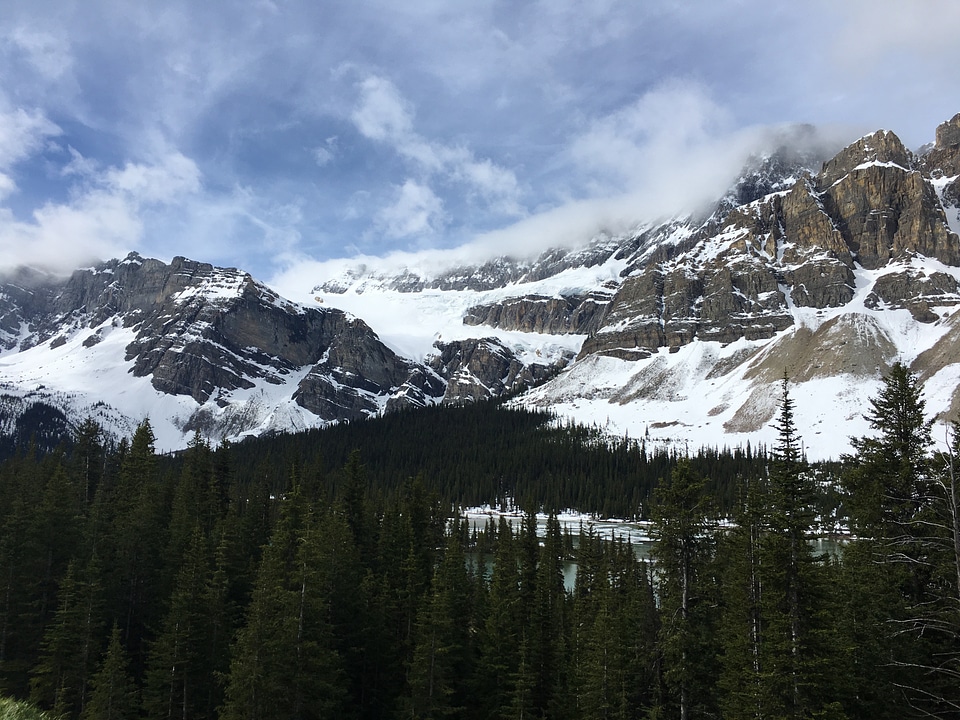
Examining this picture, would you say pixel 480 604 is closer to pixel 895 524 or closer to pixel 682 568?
pixel 682 568

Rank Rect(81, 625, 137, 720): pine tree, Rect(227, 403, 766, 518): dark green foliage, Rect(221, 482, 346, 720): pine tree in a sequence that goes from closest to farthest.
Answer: Rect(221, 482, 346, 720): pine tree → Rect(81, 625, 137, 720): pine tree → Rect(227, 403, 766, 518): dark green foliage

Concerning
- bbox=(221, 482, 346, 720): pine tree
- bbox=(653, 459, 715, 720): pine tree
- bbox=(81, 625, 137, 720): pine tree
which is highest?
bbox=(653, 459, 715, 720): pine tree

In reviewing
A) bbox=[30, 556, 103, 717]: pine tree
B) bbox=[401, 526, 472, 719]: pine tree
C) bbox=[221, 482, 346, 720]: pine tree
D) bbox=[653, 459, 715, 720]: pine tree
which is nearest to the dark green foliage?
bbox=[30, 556, 103, 717]: pine tree

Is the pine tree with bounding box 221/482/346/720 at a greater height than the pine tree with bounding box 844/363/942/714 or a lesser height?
lesser

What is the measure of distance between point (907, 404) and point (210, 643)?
38904 mm

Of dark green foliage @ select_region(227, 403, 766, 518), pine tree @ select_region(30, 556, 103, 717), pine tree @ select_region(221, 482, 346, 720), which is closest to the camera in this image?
pine tree @ select_region(221, 482, 346, 720)

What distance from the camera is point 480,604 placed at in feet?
152

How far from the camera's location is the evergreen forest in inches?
783

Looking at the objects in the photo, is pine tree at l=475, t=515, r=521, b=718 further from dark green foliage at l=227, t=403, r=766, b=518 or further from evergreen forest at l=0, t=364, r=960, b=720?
dark green foliage at l=227, t=403, r=766, b=518

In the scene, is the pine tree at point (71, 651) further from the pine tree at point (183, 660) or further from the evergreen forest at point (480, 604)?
the pine tree at point (183, 660)

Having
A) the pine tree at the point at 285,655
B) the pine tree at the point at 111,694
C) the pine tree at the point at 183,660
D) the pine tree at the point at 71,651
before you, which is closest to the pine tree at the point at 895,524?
the pine tree at the point at 285,655

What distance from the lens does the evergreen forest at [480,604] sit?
1989cm

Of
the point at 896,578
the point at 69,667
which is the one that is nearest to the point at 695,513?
the point at 896,578

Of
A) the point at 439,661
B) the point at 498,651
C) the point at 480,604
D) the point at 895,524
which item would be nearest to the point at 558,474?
the point at 480,604
